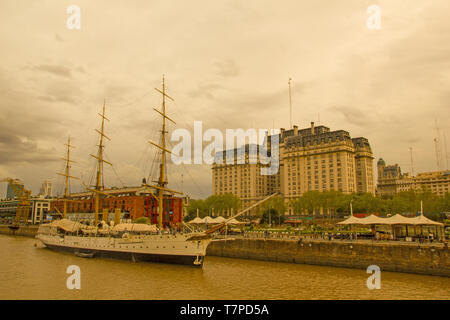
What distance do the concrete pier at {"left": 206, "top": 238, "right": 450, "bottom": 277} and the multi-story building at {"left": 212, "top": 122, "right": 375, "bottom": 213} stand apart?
104 m

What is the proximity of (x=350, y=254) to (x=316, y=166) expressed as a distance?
115517mm

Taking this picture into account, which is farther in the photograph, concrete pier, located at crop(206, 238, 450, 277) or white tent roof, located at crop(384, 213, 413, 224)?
white tent roof, located at crop(384, 213, 413, 224)

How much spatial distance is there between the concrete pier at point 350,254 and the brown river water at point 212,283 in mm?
1148

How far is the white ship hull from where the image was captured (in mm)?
41406

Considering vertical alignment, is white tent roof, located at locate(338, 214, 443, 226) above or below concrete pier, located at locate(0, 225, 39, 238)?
above

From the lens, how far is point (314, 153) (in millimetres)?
153750

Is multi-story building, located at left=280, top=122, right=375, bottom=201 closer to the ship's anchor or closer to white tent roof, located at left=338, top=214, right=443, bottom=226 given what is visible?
white tent roof, located at left=338, top=214, right=443, bottom=226

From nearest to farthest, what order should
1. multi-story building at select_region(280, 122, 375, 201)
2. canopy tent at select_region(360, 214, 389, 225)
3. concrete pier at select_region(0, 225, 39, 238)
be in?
canopy tent at select_region(360, 214, 389, 225)
concrete pier at select_region(0, 225, 39, 238)
multi-story building at select_region(280, 122, 375, 201)

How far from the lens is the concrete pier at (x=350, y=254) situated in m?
35.5

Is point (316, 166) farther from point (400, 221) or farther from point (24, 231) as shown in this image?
point (24, 231)

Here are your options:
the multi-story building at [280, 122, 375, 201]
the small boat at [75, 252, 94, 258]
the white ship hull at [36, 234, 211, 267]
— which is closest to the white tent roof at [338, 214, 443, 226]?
the white ship hull at [36, 234, 211, 267]

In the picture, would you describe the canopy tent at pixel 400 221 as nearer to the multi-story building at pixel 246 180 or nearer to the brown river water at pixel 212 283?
the brown river water at pixel 212 283
